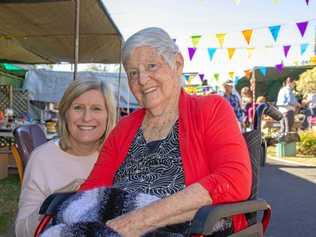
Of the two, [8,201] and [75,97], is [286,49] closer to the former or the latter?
[8,201]

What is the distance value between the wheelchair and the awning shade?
4324 millimetres

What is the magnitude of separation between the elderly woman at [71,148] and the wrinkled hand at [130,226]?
0.63 meters

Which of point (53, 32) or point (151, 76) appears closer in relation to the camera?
point (151, 76)

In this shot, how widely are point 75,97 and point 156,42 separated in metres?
0.57

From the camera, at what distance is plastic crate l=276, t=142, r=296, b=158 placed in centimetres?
1162

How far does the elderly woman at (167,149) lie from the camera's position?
179cm

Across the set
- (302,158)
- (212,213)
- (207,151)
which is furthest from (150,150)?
(302,158)

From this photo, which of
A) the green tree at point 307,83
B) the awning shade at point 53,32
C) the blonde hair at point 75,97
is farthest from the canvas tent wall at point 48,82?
the green tree at point 307,83

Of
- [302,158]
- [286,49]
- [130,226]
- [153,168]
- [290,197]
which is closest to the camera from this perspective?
[130,226]

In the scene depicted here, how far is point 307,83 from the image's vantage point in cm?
2559

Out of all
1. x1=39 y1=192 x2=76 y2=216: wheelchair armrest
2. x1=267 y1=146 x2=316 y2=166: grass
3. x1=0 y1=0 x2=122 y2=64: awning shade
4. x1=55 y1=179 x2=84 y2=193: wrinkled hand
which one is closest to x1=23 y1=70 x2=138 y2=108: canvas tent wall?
x1=0 y1=0 x2=122 y2=64: awning shade

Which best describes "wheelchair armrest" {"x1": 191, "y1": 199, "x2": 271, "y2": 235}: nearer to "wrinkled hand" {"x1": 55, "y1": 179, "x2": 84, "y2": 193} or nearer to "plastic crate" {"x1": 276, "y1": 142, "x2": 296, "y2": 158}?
"wrinkled hand" {"x1": 55, "y1": 179, "x2": 84, "y2": 193}

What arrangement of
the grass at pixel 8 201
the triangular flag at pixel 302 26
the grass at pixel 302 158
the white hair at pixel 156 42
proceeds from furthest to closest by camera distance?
the triangular flag at pixel 302 26 → the grass at pixel 302 158 → the grass at pixel 8 201 → the white hair at pixel 156 42

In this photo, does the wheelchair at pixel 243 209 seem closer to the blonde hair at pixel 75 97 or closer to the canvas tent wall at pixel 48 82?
the blonde hair at pixel 75 97
